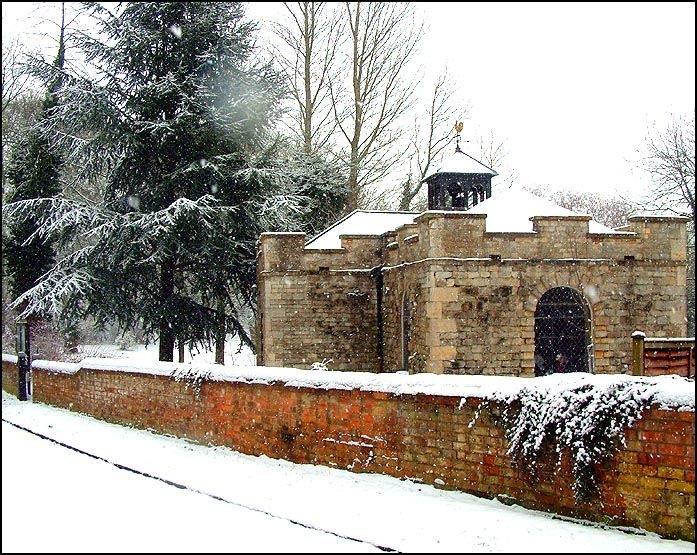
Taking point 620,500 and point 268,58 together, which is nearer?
point 620,500

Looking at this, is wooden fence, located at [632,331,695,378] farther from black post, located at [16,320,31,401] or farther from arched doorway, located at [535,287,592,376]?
black post, located at [16,320,31,401]

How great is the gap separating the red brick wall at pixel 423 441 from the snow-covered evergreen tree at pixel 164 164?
795 cm

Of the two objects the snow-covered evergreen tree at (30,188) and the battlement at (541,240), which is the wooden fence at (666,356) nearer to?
the battlement at (541,240)

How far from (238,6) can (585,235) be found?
12.5 metres

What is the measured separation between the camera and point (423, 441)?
8719mm

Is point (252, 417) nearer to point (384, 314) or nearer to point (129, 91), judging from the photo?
point (384, 314)

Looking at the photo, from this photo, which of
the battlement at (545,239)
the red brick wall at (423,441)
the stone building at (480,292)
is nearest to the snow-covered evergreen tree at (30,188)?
the stone building at (480,292)

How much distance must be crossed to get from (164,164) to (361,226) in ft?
19.5

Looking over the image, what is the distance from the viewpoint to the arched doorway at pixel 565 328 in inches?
661

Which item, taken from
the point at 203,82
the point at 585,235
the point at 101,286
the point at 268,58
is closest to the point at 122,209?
the point at 101,286

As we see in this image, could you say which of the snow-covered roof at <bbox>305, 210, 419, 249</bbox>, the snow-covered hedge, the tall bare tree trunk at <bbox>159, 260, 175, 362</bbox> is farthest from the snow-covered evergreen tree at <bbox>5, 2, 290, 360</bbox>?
the snow-covered hedge

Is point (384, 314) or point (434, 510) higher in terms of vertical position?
point (384, 314)

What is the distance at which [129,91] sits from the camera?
23.2 metres

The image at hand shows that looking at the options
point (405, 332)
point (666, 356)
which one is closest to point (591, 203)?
point (405, 332)
